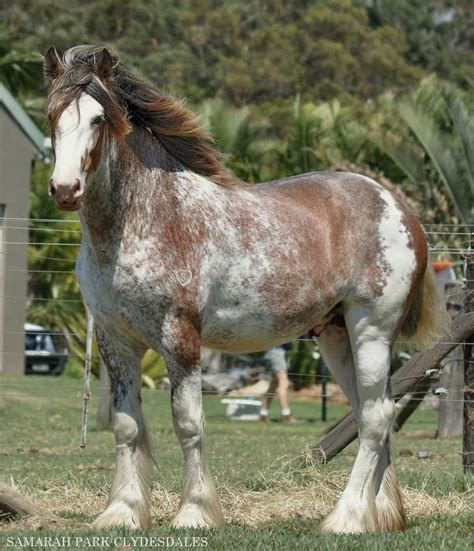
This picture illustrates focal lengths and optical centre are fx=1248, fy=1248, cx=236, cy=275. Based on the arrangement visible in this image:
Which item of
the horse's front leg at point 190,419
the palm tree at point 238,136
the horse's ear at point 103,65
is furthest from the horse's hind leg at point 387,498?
the palm tree at point 238,136

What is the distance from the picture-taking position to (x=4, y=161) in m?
27.4

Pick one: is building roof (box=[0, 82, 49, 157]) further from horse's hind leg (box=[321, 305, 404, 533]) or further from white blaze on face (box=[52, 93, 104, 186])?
white blaze on face (box=[52, 93, 104, 186])

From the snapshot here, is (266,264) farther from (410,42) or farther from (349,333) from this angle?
(410,42)

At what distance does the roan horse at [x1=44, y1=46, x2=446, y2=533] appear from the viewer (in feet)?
21.5

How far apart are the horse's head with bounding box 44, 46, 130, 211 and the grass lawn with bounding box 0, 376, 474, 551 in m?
1.80

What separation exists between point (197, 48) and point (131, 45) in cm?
370

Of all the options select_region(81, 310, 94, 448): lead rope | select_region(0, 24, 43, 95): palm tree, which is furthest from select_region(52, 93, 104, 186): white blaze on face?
select_region(0, 24, 43, 95): palm tree

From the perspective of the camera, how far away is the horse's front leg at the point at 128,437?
22.2 feet

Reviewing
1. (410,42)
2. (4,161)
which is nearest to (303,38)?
(410,42)

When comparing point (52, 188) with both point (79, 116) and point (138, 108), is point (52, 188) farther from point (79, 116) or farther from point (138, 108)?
point (138, 108)

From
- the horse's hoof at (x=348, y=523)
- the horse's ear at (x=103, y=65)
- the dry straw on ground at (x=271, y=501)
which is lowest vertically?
the horse's hoof at (x=348, y=523)

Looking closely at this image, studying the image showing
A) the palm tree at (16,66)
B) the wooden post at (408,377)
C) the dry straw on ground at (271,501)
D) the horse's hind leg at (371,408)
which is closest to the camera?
the horse's hind leg at (371,408)

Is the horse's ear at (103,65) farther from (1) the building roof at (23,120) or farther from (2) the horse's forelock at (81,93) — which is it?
(1) the building roof at (23,120)

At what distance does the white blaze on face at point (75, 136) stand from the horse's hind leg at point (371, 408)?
6.48 ft
